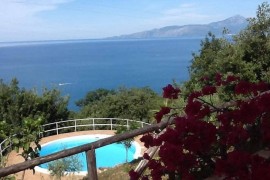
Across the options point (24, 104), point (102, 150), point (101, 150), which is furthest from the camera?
point (24, 104)

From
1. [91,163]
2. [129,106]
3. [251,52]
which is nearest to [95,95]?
[129,106]

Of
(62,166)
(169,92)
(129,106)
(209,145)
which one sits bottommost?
(129,106)

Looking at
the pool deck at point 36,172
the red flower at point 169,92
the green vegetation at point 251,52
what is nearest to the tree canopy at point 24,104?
the pool deck at point 36,172

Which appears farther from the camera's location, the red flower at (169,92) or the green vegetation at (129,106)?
the green vegetation at (129,106)

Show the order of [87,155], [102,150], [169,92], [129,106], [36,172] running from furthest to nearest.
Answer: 1. [129,106]
2. [102,150]
3. [36,172]
4. [169,92]
5. [87,155]

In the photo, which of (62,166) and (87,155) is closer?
(87,155)

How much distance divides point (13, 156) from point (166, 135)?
1218 cm

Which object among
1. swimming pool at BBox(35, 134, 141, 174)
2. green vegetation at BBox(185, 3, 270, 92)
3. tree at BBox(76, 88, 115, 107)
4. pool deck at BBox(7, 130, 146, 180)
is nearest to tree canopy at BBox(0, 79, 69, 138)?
pool deck at BBox(7, 130, 146, 180)

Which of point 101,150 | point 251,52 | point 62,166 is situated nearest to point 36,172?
point 62,166

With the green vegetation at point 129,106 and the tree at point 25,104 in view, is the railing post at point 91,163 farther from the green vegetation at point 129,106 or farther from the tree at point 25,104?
the green vegetation at point 129,106

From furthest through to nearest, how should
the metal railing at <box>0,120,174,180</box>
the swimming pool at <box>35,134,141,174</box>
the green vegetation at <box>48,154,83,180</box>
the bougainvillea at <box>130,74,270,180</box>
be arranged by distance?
the swimming pool at <box>35,134,141,174</box>
the green vegetation at <box>48,154,83,180</box>
the metal railing at <box>0,120,174,180</box>
the bougainvillea at <box>130,74,270,180</box>

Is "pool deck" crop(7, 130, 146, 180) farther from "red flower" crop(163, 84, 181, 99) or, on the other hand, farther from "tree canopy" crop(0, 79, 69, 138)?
"red flower" crop(163, 84, 181, 99)

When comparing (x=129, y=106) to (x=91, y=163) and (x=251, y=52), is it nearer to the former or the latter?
(x=251, y=52)

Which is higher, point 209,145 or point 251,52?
point 209,145
